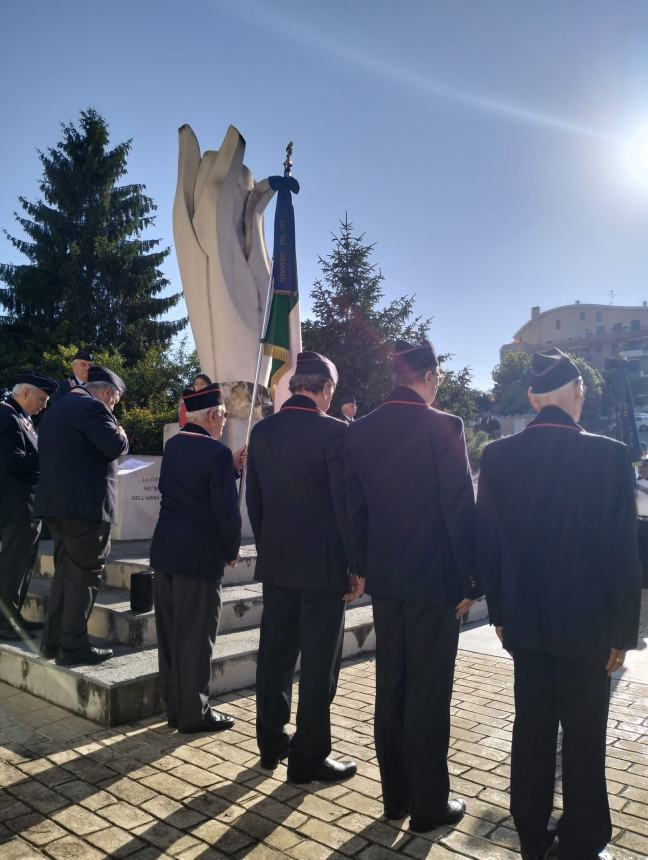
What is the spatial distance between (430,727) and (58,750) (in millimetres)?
2078

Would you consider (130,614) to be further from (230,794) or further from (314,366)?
(314,366)

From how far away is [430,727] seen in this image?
9.53ft

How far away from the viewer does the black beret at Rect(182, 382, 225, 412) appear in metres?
4.04

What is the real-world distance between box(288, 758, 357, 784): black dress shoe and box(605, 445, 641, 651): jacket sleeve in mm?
1553

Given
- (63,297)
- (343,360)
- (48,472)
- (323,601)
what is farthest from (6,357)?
(323,601)

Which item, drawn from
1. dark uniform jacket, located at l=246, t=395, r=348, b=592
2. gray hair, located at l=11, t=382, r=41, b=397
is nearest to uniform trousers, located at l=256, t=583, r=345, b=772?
dark uniform jacket, located at l=246, t=395, r=348, b=592

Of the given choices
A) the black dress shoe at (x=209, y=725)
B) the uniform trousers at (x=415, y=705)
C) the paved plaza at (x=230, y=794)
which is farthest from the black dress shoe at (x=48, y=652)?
the uniform trousers at (x=415, y=705)

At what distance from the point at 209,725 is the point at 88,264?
25602 millimetres

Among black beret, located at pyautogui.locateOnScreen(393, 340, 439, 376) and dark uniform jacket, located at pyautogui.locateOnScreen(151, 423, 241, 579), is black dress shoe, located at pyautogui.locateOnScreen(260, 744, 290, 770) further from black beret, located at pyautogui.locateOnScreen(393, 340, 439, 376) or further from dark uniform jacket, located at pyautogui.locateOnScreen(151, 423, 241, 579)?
black beret, located at pyautogui.locateOnScreen(393, 340, 439, 376)

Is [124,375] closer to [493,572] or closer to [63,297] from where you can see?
[63,297]

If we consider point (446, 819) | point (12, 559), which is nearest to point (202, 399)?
point (12, 559)

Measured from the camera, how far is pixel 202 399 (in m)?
4.04

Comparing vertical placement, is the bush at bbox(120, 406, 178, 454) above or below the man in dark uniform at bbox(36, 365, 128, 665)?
above

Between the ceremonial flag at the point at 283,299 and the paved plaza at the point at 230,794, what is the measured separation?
3.52 m
